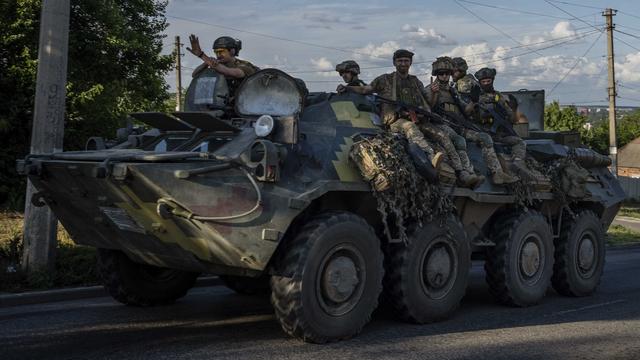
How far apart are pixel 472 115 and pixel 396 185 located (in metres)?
3.19

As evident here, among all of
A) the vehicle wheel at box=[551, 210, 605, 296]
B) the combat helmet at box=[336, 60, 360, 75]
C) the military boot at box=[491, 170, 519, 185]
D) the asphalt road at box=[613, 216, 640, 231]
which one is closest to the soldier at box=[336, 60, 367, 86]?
the combat helmet at box=[336, 60, 360, 75]

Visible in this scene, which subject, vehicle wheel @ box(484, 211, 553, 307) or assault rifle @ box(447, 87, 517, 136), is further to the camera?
assault rifle @ box(447, 87, 517, 136)

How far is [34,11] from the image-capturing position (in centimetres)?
1969

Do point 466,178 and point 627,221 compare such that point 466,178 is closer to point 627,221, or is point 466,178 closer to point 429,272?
point 429,272

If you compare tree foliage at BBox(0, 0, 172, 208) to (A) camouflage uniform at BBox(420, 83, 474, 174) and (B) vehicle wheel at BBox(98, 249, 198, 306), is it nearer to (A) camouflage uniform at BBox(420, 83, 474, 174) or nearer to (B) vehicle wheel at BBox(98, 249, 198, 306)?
(B) vehicle wheel at BBox(98, 249, 198, 306)

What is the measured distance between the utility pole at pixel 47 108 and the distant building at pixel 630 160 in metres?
72.2

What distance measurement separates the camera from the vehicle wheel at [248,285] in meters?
9.81

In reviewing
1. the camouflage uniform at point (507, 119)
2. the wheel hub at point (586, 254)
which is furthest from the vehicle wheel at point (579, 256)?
the camouflage uniform at point (507, 119)

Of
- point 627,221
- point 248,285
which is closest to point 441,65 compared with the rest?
point 248,285

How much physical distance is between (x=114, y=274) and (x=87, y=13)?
45.0ft

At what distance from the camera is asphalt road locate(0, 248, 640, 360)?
691 centimetres

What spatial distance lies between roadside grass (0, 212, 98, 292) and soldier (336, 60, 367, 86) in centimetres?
389

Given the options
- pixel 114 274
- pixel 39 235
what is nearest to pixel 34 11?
pixel 39 235

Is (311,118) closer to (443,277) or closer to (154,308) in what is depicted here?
(443,277)
